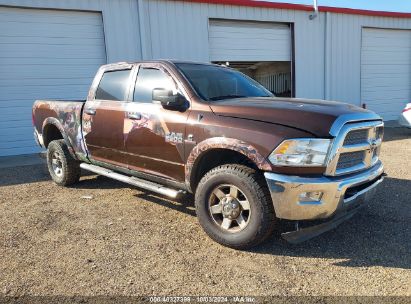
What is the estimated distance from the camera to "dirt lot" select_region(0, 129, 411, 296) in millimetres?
3000

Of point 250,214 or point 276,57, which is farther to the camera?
point 276,57

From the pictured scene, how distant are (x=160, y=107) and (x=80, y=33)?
24.6 ft

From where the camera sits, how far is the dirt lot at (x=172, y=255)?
9.84 ft

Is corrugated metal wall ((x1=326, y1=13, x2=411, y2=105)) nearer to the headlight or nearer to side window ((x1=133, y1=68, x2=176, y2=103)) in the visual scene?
side window ((x1=133, y1=68, x2=176, y2=103))

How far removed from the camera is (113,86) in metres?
5.14

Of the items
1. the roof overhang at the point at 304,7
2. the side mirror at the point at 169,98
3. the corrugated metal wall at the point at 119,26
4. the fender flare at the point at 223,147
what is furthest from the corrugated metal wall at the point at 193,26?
the fender flare at the point at 223,147

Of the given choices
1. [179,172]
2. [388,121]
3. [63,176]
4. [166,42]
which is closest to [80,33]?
[166,42]

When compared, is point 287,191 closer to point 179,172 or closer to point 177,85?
point 179,172

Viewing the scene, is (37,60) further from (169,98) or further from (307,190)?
(307,190)

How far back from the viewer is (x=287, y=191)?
3197 mm

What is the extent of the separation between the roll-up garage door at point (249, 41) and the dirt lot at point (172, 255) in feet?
27.5

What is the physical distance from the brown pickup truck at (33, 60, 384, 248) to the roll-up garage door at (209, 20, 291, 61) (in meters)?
7.81

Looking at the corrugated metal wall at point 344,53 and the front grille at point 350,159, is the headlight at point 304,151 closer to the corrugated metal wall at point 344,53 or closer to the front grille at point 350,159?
the front grille at point 350,159

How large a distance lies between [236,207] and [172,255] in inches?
30.7
